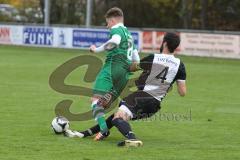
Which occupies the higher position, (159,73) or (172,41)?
(172,41)

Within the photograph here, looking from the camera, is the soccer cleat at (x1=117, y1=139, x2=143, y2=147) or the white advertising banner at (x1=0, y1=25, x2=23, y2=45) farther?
the white advertising banner at (x1=0, y1=25, x2=23, y2=45)

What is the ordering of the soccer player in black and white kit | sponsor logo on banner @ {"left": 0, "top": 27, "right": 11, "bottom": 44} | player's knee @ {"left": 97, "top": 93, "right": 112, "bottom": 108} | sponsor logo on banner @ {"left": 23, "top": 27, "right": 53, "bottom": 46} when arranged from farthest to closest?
sponsor logo on banner @ {"left": 0, "top": 27, "right": 11, "bottom": 44} → sponsor logo on banner @ {"left": 23, "top": 27, "right": 53, "bottom": 46} → player's knee @ {"left": 97, "top": 93, "right": 112, "bottom": 108} → the soccer player in black and white kit

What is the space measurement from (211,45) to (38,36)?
12392 mm

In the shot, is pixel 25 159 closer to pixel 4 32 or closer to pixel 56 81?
pixel 56 81

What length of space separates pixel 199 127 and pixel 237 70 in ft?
60.0

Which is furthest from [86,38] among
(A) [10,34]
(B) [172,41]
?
(B) [172,41]

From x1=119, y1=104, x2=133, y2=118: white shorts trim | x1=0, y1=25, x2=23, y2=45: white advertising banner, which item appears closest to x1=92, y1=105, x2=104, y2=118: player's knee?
x1=119, y1=104, x2=133, y2=118: white shorts trim

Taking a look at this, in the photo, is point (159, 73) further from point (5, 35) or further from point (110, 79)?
point (5, 35)

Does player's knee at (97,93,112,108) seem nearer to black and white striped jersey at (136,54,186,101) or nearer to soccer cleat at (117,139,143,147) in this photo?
black and white striped jersey at (136,54,186,101)

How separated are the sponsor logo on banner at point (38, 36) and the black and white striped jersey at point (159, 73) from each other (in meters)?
33.1

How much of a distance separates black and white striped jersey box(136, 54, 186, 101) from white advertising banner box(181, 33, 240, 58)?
26007mm

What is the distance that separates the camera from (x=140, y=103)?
32.6ft

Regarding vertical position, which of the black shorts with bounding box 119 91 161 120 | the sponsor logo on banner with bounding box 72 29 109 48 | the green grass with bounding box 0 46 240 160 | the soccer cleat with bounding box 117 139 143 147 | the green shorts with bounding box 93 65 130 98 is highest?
the green shorts with bounding box 93 65 130 98

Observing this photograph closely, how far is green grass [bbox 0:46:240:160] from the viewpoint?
9.07 meters
